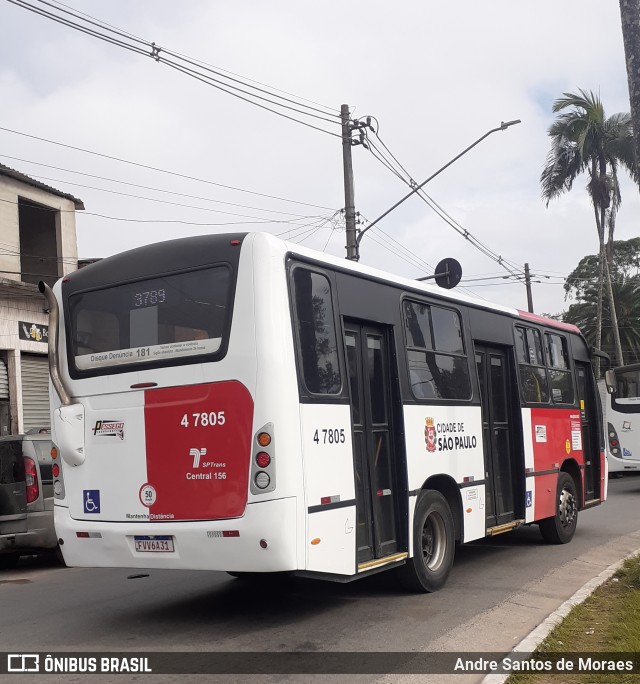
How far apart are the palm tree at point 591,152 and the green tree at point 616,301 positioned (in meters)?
11.2

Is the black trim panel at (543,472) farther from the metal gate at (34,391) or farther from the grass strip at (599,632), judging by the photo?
the metal gate at (34,391)

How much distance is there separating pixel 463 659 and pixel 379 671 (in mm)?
651

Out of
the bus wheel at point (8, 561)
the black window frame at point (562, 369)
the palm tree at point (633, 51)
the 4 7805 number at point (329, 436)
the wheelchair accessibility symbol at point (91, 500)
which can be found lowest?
the bus wheel at point (8, 561)

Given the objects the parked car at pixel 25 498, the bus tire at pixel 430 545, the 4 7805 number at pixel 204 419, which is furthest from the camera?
the parked car at pixel 25 498

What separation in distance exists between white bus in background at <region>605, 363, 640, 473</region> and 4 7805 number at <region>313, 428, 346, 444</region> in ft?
50.8

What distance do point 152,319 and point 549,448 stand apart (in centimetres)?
615

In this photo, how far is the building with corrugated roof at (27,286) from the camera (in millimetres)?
21156

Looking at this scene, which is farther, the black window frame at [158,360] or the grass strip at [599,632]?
the black window frame at [158,360]

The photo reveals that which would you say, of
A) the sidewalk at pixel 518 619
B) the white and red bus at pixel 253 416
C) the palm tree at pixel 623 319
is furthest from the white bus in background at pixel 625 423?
the palm tree at pixel 623 319

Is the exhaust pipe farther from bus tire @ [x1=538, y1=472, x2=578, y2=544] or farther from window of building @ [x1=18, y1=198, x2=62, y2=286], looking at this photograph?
window of building @ [x1=18, y1=198, x2=62, y2=286]

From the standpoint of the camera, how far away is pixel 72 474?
7.51 meters

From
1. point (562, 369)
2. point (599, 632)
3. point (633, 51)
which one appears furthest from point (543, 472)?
point (633, 51)

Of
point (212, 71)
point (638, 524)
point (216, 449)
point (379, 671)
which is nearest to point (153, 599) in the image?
point (216, 449)

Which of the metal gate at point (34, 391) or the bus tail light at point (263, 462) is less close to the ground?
the metal gate at point (34, 391)
